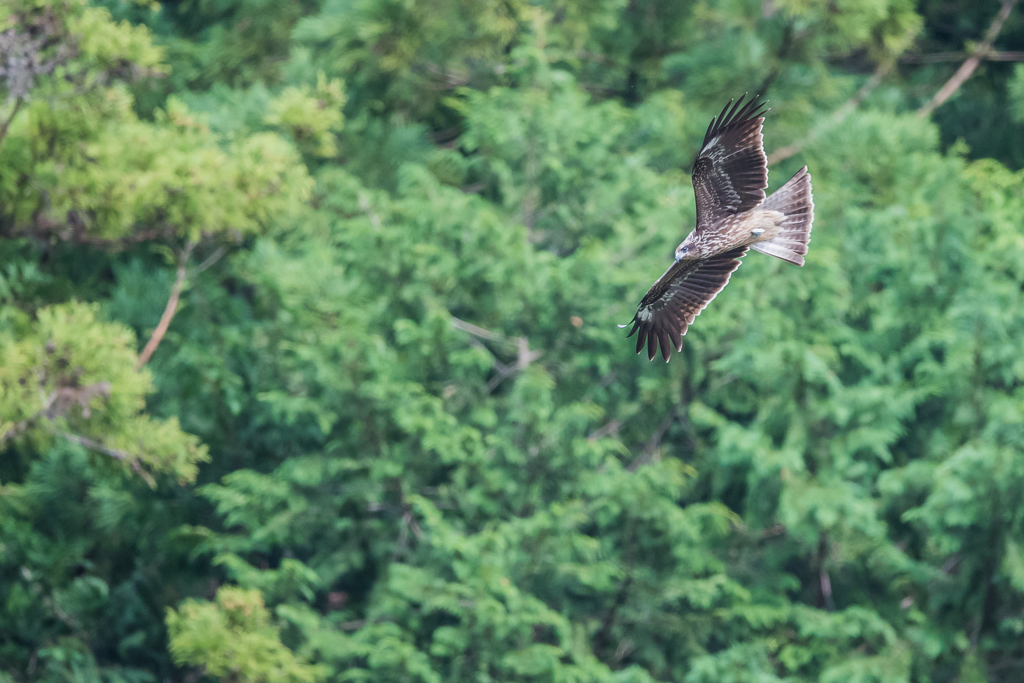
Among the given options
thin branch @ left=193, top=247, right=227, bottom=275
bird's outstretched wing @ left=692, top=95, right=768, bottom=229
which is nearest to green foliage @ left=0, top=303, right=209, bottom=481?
thin branch @ left=193, top=247, right=227, bottom=275

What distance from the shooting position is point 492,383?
25.5 feet

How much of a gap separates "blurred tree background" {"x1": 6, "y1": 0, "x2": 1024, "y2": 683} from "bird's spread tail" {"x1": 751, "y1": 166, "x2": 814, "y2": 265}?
177cm

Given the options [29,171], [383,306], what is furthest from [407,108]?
[29,171]

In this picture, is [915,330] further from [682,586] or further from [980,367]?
[682,586]

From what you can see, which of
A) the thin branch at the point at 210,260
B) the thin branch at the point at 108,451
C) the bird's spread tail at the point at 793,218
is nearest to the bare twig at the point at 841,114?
the bird's spread tail at the point at 793,218

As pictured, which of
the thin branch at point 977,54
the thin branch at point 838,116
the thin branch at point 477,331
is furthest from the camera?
the thin branch at point 977,54

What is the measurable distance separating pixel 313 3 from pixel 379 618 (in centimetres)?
573

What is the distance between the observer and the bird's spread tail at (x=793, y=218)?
5.28 m

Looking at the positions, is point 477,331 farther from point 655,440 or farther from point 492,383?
point 655,440

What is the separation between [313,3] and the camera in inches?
400

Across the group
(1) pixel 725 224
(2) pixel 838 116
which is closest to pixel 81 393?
(1) pixel 725 224

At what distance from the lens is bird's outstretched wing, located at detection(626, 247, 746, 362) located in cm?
552

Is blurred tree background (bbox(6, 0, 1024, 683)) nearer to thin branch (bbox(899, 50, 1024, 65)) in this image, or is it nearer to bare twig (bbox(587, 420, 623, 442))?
bare twig (bbox(587, 420, 623, 442))

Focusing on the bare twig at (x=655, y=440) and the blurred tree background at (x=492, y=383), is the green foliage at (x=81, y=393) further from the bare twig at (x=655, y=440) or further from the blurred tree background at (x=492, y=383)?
the bare twig at (x=655, y=440)
